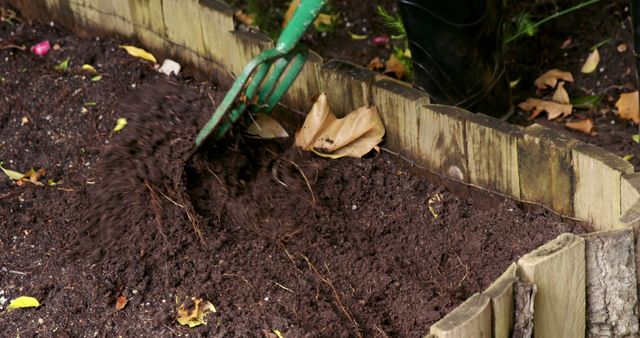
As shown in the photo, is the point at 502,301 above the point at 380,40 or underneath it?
above

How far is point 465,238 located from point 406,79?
1063mm

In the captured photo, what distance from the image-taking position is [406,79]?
380cm

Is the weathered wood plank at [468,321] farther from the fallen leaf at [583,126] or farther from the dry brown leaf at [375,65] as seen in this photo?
the dry brown leaf at [375,65]

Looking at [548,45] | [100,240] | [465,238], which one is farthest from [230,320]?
[548,45]

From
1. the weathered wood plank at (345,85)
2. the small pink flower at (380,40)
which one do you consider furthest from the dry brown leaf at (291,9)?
the weathered wood plank at (345,85)

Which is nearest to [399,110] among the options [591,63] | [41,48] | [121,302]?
[121,302]

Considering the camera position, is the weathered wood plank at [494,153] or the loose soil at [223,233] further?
the weathered wood plank at [494,153]

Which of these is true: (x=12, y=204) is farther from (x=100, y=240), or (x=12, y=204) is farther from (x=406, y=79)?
(x=406, y=79)

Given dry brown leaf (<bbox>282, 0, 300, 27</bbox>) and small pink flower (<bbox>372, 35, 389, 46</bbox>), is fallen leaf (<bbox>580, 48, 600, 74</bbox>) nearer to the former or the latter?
small pink flower (<bbox>372, 35, 389, 46</bbox>)

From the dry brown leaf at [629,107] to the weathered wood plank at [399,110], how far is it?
88 centimetres

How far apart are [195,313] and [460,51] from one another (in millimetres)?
1186

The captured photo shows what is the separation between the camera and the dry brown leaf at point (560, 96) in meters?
3.65

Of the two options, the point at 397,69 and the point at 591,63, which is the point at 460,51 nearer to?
the point at 397,69

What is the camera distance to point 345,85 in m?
3.12
